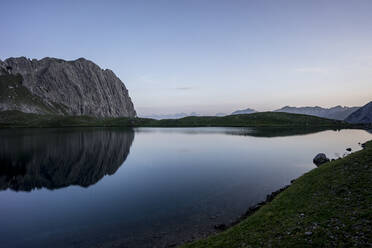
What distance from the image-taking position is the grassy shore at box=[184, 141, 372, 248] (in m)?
13.3

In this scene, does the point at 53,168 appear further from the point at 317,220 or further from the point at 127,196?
the point at 317,220

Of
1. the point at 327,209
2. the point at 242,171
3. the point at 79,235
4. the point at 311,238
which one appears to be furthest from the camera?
the point at 242,171

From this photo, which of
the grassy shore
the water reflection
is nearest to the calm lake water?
the water reflection

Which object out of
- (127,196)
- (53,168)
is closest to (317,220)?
(127,196)

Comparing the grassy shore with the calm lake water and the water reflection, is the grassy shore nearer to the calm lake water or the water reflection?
the calm lake water

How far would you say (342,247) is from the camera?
39.3ft

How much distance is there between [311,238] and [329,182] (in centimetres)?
1411

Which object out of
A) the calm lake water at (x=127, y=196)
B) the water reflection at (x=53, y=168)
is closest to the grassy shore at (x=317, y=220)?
the calm lake water at (x=127, y=196)

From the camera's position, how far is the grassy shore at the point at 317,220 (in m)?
13.3

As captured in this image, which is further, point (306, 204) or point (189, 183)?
point (189, 183)

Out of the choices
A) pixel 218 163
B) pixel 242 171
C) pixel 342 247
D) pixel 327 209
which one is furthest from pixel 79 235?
pixel 218 163

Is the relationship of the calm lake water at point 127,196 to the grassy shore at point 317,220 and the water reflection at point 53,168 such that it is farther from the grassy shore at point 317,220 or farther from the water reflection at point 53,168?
the grassy shore at point 317,220

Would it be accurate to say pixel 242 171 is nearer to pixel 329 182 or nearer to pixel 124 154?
pixel 329 182

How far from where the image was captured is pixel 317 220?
16.0 metres
